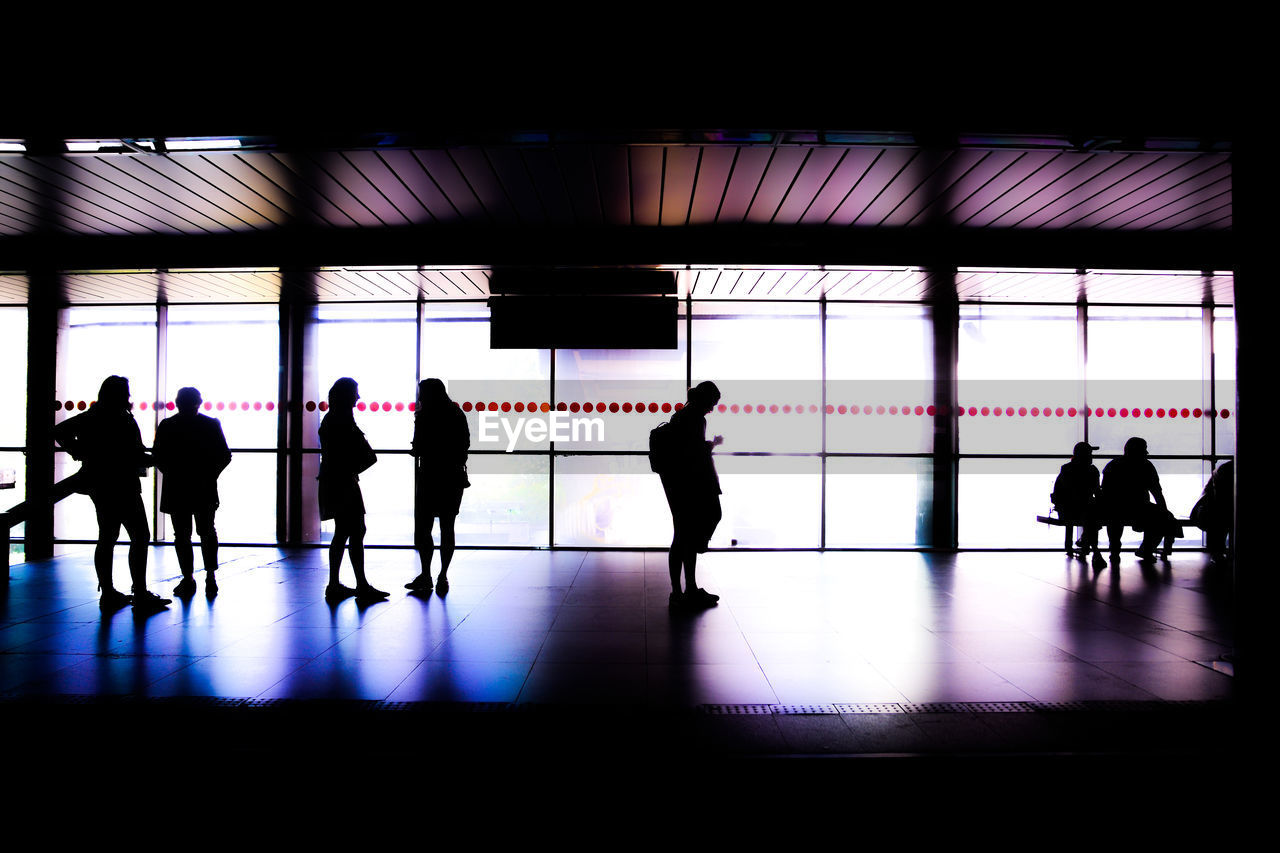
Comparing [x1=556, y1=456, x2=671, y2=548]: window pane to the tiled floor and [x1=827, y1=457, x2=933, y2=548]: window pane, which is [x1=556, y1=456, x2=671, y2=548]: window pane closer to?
the tiled floor

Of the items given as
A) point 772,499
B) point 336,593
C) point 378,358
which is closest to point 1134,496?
point 772,499

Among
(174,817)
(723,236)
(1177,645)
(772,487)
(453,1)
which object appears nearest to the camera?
(174,817)

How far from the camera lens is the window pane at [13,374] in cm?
925

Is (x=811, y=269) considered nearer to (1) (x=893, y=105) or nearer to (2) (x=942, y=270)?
(2) (x=942, y=270)

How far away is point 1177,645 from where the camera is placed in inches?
170

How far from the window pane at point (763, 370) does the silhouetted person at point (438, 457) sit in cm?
385

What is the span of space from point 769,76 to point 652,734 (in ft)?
10.9

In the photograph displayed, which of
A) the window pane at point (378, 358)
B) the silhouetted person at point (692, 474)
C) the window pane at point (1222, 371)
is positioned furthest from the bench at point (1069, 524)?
the window pane at point (378, 358)

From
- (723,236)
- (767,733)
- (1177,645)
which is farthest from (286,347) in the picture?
(1177,645)

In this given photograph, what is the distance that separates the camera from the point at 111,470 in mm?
4969

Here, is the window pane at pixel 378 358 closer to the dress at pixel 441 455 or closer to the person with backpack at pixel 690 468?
the dress at pixel 441 455

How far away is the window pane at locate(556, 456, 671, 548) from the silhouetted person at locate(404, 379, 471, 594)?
297cm

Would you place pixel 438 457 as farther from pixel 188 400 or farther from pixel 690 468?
pixel 690 468

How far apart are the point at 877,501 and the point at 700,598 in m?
4.39
